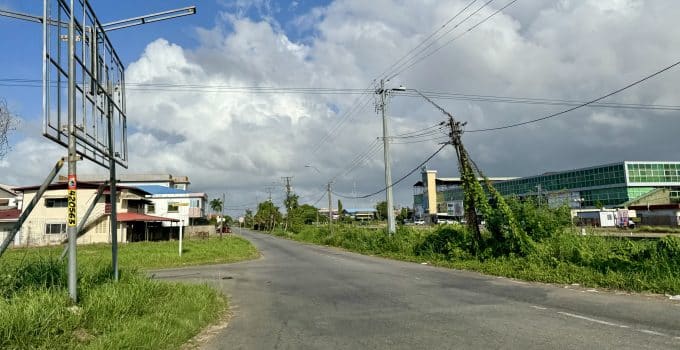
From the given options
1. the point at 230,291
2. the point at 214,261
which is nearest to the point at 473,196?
the point at 230,291

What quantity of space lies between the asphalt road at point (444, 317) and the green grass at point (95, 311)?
757 millimetres

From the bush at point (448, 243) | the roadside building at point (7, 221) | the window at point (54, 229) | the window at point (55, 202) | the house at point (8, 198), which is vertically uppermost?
the house at point (8, 198)

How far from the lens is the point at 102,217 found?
48.8 metres

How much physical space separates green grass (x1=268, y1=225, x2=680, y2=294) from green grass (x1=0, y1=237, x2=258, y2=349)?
9.86m

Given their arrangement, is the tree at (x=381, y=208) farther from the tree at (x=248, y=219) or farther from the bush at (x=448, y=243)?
the bush at (x=448, y=243)

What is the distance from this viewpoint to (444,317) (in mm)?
8828

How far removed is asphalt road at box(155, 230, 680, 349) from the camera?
7031 millimetres

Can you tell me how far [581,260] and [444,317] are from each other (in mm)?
8671

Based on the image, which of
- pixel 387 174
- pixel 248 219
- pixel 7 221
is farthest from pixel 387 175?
pixel 248 219

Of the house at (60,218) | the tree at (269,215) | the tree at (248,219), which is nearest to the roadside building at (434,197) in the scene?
the tree at (269,215)

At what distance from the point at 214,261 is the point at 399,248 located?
10.7m

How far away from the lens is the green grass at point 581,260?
12.4 meters

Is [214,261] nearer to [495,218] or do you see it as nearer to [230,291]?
[230,291]

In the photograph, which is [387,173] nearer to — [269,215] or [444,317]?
[444,317]
